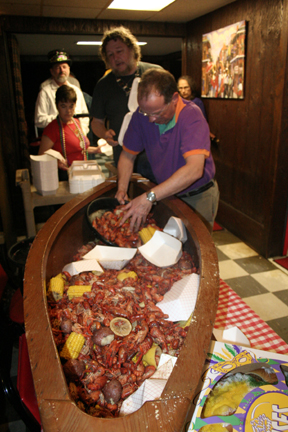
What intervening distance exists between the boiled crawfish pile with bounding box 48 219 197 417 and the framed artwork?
3378 mm

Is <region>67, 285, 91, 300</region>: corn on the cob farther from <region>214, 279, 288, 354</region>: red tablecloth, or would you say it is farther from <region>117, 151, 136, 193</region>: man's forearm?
<region>117, 151, 136, 193</region>: man's forearm

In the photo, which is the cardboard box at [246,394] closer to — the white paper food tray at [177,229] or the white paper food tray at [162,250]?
the white paper food tray at [162,250]

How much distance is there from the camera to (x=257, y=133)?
410 cm

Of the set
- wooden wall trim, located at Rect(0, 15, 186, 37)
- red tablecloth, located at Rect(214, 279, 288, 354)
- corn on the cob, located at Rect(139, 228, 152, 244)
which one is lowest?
red tablecloth, located at Rect(214, 279, 288, 354)

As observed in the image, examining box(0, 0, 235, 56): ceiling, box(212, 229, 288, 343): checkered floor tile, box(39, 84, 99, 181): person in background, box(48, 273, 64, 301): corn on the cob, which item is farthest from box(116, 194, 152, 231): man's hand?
box(0, 0, 235, 56): ceiling

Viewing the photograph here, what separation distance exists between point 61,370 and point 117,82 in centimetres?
318

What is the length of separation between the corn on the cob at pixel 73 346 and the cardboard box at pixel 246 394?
52cm

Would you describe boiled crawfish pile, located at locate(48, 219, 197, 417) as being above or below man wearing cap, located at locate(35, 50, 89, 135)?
below

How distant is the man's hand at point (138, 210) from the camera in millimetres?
2227

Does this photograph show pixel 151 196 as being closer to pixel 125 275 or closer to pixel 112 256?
pixel 112 256

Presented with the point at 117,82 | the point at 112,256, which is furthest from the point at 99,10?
the point at 112,256

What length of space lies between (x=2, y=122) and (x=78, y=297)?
4363 millimetres

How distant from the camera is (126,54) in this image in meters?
3.32

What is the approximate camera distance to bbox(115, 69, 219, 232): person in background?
2.13 meters
